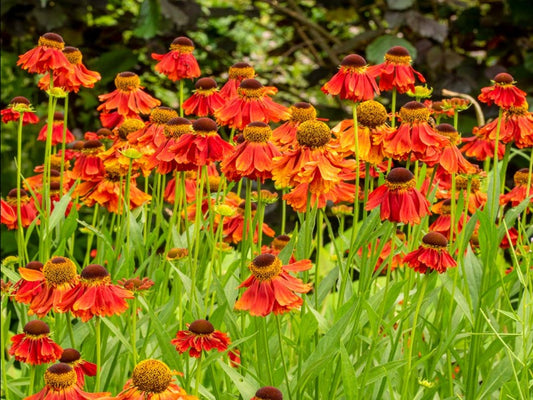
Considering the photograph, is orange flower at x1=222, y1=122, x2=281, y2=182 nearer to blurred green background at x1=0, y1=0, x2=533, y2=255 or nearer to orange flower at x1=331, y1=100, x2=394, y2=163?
orange flower at x1=331, y1=100, x2=394, y2=163

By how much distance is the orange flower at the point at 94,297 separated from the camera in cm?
108

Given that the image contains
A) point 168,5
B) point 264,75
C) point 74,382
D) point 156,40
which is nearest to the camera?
point 74,382

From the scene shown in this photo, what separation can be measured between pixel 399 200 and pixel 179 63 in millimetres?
627

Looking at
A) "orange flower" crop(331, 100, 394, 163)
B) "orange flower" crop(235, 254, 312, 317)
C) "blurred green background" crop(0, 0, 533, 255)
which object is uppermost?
"orange flower" crop(331, 100, 394, 163)

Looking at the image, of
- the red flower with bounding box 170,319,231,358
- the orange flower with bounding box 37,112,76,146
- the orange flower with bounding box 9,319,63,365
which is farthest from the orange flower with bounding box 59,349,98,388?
the orange flower with bounding box 37,112,76,146

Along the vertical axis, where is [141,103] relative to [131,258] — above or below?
above

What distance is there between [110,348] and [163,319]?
15 cm

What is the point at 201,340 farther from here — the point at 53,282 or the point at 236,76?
the point at 236,76

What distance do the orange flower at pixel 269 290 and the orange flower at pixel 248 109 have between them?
0.33 meters

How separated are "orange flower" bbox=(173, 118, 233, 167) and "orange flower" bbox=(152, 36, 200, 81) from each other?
352 millimetres

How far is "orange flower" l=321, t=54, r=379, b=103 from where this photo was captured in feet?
4.12

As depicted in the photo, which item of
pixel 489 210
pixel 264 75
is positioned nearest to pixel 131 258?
pixel 489 210

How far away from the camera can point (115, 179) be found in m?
1.63

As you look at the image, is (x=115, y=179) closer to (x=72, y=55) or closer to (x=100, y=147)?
(x=100, y=147)
